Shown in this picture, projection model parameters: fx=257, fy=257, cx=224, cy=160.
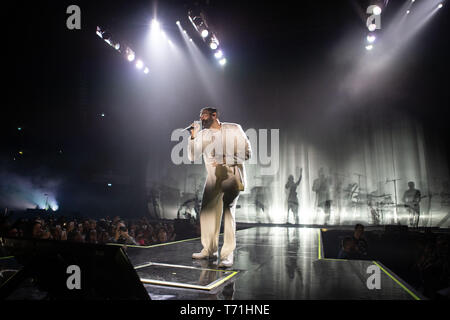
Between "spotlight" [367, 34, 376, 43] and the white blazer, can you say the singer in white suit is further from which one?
"spotlight" [367, 34, 376, 43]

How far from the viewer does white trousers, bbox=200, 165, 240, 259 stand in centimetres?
240

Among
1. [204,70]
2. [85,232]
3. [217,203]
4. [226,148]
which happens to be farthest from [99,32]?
[217,203]

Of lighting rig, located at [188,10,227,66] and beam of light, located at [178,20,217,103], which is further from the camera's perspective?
beam of light, located at [178,20,217,103]

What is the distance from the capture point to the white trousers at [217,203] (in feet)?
7.88

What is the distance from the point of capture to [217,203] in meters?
2.50

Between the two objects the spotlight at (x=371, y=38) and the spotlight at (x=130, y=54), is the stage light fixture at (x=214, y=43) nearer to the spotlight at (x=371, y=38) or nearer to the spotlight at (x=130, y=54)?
the spotlight at (x=130, y=54)

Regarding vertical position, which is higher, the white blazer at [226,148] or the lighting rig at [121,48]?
the lighting rig at [121,48]

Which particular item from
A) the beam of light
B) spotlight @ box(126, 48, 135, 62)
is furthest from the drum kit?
spotlight @ box(126, 48, 135, 62)

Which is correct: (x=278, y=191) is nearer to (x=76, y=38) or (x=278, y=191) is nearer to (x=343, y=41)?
(x=343, y=41)

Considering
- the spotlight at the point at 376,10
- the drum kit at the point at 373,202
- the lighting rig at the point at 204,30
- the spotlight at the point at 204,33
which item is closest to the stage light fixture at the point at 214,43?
the lighting rig at the point at 204,30

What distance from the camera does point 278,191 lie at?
11.7 meters

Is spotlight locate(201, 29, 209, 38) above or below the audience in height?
above

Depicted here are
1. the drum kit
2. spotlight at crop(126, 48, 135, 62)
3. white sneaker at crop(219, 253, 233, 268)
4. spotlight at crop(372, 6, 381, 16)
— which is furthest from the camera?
the drum kit
